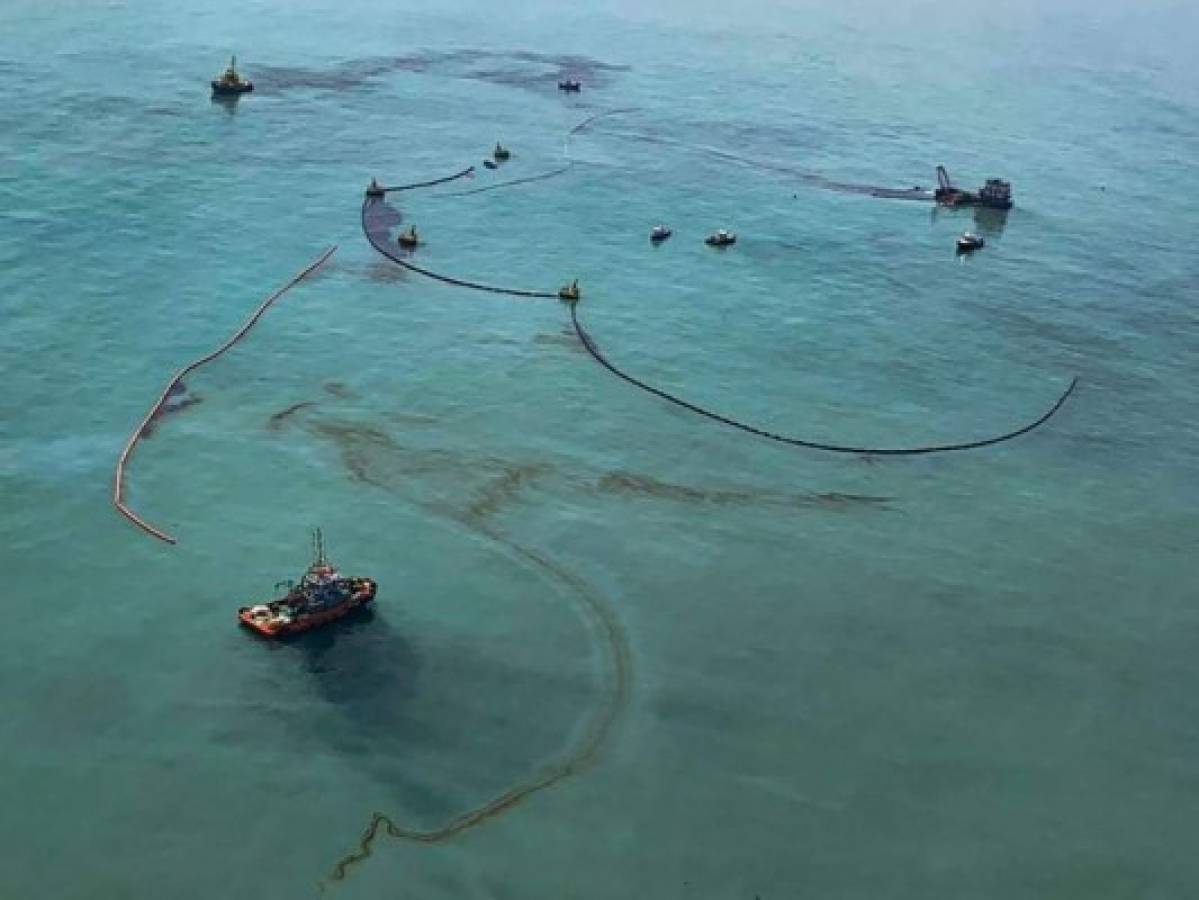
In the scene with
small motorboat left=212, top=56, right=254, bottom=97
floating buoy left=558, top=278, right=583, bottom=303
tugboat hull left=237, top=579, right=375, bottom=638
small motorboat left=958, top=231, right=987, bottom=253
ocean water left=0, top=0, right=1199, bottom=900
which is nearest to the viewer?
ocean water left=0, top=0, right=1199, bottom=900

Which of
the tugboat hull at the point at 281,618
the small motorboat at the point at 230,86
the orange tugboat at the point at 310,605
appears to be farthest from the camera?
the small motorboat at the point at 230,86

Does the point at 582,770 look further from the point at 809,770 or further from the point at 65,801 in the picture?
the point at 65,801

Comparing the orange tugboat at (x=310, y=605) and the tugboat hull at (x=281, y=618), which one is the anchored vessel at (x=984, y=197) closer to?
the orange tugboat at (x=310, y=605)

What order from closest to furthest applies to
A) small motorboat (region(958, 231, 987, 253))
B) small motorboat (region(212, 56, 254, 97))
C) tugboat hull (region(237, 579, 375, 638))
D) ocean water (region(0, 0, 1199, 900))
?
ocean water (region(0, 0, 1199, 900)), tugboat hull (region(237, 579, 375, 638)), small motorboat (region(958, 231, 987, 253)), small motorboat (region(212, 56, 254, 97))

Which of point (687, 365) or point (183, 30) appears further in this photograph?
point (183, 30)

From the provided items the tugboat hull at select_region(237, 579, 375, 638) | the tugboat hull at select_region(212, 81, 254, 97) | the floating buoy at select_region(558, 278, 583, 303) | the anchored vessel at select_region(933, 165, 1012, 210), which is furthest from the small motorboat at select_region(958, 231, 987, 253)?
the tugboat hull at select_region(212, 81, 254, 97)

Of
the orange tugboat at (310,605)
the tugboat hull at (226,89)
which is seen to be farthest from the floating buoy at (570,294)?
the tugboat hull at (226,89)

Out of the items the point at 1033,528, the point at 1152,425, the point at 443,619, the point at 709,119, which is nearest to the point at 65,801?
the point at 443,619

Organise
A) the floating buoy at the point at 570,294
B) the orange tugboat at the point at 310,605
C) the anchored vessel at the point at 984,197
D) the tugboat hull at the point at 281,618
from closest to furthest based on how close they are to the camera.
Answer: the tugboat hull at the point at 281,618 < the orange tugboat at the point at 310,605 < the floating buoy at the point at 570,294 < the anchored vessel at the point at 984,197

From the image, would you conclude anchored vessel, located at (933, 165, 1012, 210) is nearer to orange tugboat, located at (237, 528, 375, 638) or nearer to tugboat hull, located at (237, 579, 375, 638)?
orange tugboat, located at (237, 528, 375, 638)
